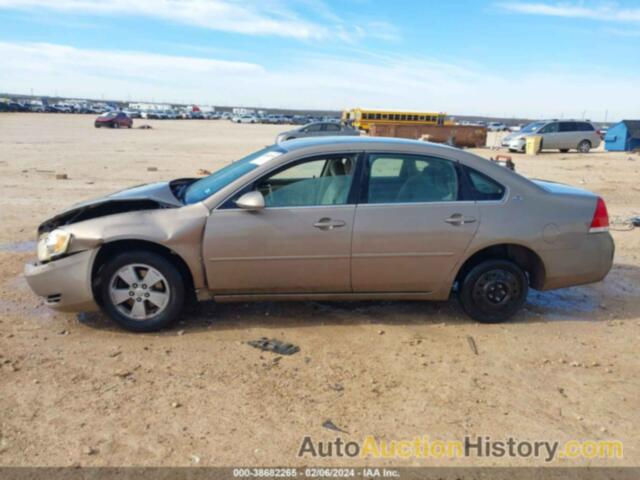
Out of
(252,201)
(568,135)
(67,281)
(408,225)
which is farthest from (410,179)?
(568,135)

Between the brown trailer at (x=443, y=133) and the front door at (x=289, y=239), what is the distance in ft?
101

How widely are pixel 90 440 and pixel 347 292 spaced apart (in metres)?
2.33

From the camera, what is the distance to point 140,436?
308 centimetres

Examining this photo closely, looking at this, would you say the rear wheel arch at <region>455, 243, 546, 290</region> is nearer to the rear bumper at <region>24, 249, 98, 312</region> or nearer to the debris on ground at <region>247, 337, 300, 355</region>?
the debris on ground at <region>247, 337, 300, 355</region>

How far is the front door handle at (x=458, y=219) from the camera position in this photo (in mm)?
4535

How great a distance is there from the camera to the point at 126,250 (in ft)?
14.4

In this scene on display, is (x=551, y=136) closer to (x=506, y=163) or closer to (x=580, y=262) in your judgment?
(x=506, y=163)

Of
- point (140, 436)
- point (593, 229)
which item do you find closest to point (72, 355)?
point (140, 436)

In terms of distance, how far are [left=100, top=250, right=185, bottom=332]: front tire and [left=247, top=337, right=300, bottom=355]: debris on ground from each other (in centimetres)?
73

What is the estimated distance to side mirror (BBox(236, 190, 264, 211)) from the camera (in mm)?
4277

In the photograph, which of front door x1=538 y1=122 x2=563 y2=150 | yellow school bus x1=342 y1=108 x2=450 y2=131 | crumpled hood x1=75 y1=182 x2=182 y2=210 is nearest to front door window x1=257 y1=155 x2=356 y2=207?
crumpled hood x1=75 y1=182 x2=182 y2=210

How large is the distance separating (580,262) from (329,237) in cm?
235

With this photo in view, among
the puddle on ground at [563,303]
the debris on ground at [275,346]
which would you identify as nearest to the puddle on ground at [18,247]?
the debris on ground at [275,346]

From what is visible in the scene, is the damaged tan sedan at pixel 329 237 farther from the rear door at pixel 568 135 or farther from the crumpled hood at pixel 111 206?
the rear door at pixel 568 135
